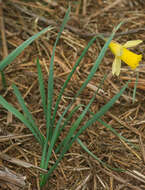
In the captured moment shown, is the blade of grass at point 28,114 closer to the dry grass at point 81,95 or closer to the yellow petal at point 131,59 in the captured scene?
the dry grass at point 81,95

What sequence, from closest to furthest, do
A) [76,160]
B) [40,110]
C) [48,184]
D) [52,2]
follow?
[48,184]
[76,160]
[40,110]
[52,2]

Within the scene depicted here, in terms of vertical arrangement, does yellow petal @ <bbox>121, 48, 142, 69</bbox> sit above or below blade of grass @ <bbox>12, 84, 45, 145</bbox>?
above

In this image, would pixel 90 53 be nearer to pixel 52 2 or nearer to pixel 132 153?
pixel 52 2

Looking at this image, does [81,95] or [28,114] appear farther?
[81,95]

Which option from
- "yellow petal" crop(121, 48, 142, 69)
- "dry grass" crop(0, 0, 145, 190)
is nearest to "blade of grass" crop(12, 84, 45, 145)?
"dry grass" crop(0, 0, 145, 190)

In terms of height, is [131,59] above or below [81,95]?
above

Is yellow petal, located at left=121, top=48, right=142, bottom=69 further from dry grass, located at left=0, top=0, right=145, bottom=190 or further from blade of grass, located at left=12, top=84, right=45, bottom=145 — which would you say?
blade of grass, located at left=12, top=84, right=45, bottom=145

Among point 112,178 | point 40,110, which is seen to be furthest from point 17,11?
point 112,178

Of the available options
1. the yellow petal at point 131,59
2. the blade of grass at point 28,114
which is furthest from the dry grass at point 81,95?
the yellow petal at point 131,59
